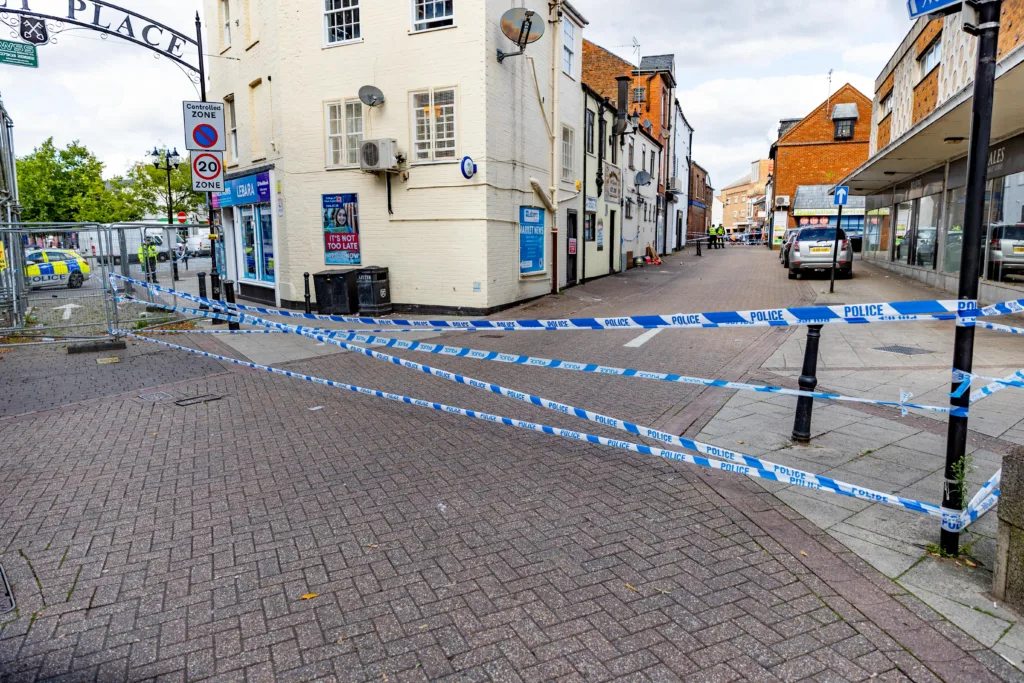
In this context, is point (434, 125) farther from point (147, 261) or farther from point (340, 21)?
point (147, 261)

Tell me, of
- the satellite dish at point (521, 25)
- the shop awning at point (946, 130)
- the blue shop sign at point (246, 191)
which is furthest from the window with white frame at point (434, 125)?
the shop awning at point (946, 130)

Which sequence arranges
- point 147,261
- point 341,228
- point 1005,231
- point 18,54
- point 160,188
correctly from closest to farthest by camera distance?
point 18,54
point 1005,231
point 147,261
point 341,228
point 160,188

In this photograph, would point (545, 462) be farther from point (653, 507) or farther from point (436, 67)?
point (436, 67)

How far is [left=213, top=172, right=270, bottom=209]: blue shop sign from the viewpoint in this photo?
17.4 metres

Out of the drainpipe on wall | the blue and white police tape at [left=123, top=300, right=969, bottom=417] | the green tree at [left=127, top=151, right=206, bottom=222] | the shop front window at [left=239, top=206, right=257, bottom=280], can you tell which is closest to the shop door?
the drainpipe on wall

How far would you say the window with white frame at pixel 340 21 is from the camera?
15.3 m

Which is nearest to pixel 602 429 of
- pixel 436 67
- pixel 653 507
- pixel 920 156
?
pixel 653 507

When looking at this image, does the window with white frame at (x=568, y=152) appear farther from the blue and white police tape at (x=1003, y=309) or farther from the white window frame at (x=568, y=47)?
the blue and white police tape at (x=1003, y=309)

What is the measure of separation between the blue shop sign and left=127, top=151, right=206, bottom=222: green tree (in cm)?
2847

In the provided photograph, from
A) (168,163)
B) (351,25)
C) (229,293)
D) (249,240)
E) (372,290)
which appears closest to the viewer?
(229,293)

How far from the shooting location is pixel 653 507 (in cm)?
437

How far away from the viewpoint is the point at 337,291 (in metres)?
15.3

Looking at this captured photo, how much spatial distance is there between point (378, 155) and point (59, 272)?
6671 millimetres

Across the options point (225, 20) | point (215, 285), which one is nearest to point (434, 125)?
point (215, 285)
